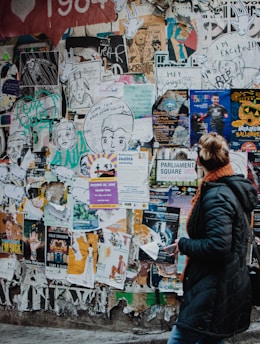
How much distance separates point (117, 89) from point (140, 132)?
0.43 meters

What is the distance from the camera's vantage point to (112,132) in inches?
206

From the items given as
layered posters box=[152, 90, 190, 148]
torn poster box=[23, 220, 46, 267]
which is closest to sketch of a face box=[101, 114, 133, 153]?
layered posters box=[152, 90, 190, 148]

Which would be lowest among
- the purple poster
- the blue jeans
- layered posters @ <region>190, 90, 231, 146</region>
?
the blue jeans

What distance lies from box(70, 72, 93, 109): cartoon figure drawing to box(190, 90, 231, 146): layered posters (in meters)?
0.94

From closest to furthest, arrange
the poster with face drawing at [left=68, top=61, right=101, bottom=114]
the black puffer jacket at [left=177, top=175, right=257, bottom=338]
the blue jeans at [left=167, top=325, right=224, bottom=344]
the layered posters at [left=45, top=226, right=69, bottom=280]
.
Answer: the black puffer jacket at [left=177, top=175, right=257, bottom=338] → the blue jeans at [left=167, top=325, right=224, bottom=344] → the poster with face drawing at [left=68, top=61, right=101, bottom=114] → the layered posters at [left=45, top=226, right=69, bottom=280]

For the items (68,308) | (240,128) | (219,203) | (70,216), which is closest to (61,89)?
(70,216)

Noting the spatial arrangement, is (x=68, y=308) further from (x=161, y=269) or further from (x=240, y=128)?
(x=240, y=128)

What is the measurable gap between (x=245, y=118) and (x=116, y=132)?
44.2 inches

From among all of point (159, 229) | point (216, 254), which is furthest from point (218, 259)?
point (159, 229)

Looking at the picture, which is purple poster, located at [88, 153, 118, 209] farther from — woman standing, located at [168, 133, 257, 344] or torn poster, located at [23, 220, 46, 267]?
woman standing, located at [168, 133, 257, 344]

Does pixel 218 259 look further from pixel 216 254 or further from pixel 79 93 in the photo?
pixel 79 93

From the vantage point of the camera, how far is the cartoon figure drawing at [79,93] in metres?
5.29

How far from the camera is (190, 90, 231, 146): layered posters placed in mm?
5031

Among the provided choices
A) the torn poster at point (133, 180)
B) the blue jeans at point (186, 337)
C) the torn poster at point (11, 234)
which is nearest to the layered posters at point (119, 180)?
the torn poster at point (133, 180)
